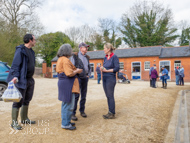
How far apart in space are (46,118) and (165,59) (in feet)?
74.4

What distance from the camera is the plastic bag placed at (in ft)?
9.29

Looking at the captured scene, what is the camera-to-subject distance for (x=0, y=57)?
58.5 ft

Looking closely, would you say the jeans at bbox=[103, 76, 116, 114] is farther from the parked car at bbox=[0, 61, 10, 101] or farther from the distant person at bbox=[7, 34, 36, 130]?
the parked car at bbox=[0, 61, 10, 101]

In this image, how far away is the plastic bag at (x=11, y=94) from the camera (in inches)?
111

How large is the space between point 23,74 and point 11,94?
Result: 1.52ft

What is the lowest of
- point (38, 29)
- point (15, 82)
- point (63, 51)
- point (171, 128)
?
point (171, 128)

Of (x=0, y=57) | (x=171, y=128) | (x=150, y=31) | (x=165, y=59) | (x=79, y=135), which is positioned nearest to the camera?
(x=79, y=135)

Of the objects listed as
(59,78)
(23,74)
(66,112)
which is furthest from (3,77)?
(66,112)

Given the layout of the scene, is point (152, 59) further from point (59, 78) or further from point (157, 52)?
point (59, 78)

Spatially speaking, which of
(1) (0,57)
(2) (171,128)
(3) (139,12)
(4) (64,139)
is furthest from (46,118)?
(3) (139,12)

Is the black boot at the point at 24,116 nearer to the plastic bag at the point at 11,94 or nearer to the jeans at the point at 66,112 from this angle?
the plastic bag at the point at 11,94

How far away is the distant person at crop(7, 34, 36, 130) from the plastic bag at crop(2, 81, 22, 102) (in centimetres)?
11

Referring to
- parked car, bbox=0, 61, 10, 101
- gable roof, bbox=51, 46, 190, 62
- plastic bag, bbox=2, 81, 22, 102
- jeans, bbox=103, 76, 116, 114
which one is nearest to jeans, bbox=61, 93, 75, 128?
plastic bag, bbox=2, 81, 22, 102

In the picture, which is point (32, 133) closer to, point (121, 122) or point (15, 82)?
point (15, 82)
